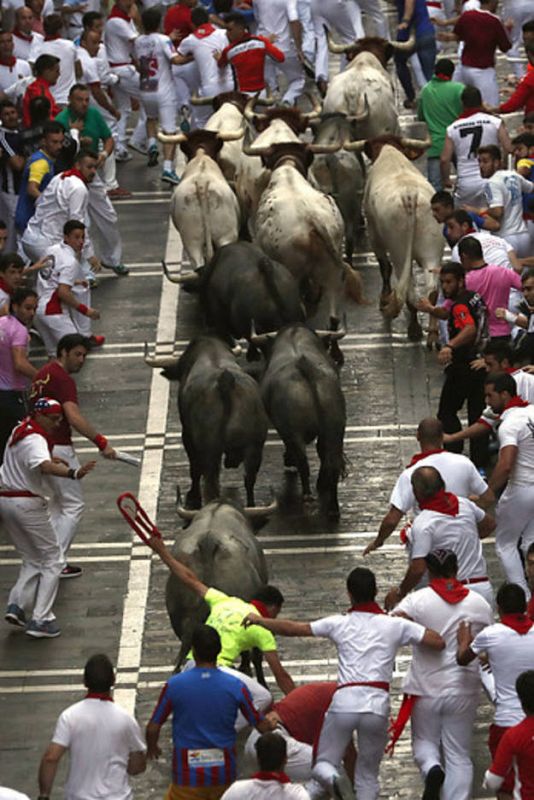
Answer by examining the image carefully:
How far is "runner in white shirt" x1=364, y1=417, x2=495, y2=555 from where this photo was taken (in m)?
16.8

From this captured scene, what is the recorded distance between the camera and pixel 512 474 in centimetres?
1758

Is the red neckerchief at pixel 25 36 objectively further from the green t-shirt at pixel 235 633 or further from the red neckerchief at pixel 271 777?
the red neckerchief at pixel 271 777

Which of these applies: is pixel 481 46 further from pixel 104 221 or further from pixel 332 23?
pixel 104 221

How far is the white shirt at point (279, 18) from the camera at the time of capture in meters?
31.7

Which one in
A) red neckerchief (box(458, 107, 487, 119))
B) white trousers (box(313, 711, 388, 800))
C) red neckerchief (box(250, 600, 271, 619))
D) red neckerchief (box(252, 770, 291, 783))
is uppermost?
red neckerchief (box(252, 770, 291, 783))

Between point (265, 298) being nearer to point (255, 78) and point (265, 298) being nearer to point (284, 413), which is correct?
point (284, 413)

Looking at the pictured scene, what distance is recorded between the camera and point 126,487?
21672 millimetres

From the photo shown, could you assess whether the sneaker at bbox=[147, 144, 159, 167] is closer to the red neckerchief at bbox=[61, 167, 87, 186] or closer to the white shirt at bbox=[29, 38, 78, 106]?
the white shirt at bbox=[29, 38, 78, 106]

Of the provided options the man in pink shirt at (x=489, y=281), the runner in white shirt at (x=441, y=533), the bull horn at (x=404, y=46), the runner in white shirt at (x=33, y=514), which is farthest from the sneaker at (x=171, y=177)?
the runner in white shirt at (x=441, y=533)

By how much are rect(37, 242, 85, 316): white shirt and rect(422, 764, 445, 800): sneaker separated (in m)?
9.30

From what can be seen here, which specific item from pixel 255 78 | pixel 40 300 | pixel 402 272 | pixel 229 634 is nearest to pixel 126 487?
pixel 40 300

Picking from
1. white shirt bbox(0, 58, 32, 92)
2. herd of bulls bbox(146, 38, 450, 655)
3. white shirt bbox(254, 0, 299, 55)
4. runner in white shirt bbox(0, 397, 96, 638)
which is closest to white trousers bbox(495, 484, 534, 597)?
herd of bulls bbox(146, 38, 450, 655)

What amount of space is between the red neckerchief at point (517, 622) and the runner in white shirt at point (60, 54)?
15.7 metres

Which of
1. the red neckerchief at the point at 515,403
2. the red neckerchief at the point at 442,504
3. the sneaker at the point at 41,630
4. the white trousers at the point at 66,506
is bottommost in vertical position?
the sneaker at the point at 41,630
